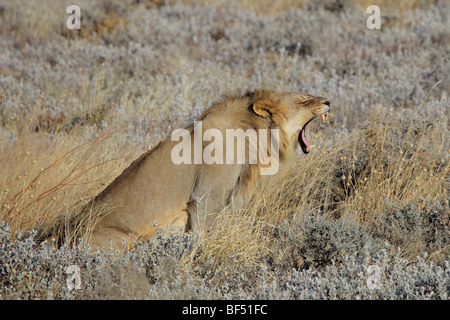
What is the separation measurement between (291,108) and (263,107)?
0.28 meters

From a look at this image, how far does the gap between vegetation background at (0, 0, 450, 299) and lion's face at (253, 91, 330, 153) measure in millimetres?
691

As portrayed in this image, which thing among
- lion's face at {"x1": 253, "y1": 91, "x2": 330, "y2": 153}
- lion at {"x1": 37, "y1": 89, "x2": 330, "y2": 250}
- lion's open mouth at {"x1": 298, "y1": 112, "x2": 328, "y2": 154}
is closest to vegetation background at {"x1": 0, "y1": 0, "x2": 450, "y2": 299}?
lion at {"x1": 37, "y1": 89, "x2": 330, "y2": 250}

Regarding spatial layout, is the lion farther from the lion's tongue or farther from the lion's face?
the lion's tongue

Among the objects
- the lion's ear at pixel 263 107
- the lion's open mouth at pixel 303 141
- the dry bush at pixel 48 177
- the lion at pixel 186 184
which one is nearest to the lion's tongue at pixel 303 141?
the lion's open mouth at pixel 303 141

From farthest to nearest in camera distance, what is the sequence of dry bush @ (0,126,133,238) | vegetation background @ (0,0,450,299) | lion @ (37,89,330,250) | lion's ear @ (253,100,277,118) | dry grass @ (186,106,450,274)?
dry grass @ (186,106,450,274), dry bush @ (0,126,133,238), lion's ear @ (253,100,277,118), lion @ (37,89,330,250), vegetation background @ (0,0,450,299)

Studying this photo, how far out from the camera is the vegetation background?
4.27 meters

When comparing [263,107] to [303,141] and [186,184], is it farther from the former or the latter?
[186,184]

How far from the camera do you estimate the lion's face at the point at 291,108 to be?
16.6 feet

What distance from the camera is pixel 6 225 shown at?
4762 mm

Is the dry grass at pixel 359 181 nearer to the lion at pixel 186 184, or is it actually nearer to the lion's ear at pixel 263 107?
the lion at pixel 186 184

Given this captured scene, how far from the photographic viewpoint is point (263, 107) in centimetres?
504

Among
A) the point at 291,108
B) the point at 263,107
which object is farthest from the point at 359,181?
the point at 263,107
